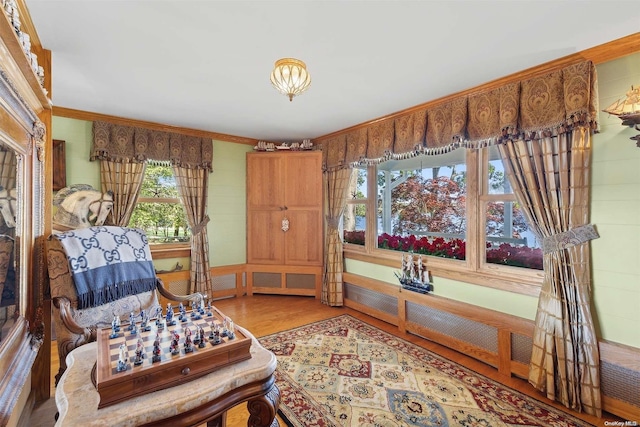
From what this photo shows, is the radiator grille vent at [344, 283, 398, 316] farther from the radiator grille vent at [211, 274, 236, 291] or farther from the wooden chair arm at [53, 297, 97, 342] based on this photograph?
the wooden chair arm at [53, 297, 97, 342]

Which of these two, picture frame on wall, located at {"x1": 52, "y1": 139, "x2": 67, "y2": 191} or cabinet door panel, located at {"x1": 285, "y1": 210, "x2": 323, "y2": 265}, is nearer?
picture frame on wall, located at {"x1": 52, "y1": 139, "x2": 67, "y2": 191}

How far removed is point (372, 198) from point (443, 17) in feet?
7.74

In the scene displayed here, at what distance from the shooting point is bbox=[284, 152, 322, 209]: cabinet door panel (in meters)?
4.17

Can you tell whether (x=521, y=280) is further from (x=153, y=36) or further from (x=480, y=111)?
(x=153, y=36)

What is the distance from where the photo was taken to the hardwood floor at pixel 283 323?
6.02 ft

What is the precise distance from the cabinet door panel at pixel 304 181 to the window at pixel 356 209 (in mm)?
459

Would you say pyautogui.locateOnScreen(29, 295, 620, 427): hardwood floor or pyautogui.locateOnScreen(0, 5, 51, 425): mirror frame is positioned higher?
pyautogui.locateOnScreen(0, 5, 51, 425): mirror frame

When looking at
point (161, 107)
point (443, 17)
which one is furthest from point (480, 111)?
point (161, 107)

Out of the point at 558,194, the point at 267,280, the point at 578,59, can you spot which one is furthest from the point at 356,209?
the point at 578,59

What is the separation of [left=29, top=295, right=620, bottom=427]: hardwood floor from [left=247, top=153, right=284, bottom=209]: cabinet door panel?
141 cm

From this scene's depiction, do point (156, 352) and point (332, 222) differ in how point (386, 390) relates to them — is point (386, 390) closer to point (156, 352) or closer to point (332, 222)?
point (156, 352)

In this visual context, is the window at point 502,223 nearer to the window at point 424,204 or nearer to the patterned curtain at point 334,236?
the window at point 424,204

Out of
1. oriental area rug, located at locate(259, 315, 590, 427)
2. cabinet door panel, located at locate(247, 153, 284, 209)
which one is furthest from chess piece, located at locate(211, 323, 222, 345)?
cabinet door panel, located at locate(247, 153, 284, 209)

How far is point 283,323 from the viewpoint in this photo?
3.33 metres
